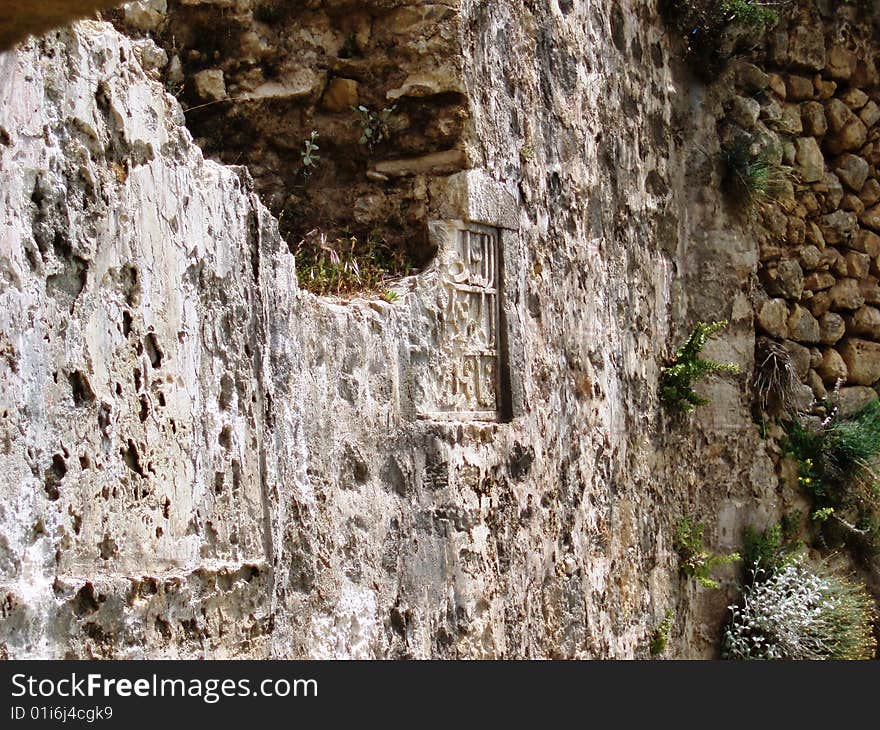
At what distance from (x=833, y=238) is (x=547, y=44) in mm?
3148

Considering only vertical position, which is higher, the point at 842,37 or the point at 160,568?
the point at 842,37

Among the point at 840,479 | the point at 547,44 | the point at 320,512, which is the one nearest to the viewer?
the point at 320,512

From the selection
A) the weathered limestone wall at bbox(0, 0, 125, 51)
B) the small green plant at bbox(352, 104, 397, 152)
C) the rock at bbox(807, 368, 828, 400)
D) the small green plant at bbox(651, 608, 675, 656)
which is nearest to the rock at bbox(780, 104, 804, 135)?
the rock at bbox(807, 368, 828, 400)

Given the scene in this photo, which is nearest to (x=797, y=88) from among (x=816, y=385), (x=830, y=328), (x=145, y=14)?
(x=830, y=328)

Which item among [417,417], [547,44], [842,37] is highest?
[842,37]

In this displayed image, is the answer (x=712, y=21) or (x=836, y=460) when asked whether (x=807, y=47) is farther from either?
(x=836, y=460)

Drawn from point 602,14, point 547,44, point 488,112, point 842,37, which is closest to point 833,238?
point 842,37

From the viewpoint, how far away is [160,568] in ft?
11.4

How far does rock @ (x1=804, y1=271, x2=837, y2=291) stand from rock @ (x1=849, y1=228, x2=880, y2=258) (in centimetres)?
36

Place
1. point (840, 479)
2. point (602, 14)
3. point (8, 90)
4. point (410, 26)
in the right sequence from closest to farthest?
point (8, 90)
point (410, 26)
point (602, 14)
point (840, 479)

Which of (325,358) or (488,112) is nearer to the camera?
(325,358)

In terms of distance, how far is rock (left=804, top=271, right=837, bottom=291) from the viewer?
26.8 ft

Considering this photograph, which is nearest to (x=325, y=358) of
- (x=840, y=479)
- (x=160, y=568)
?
(x=160, y=568)

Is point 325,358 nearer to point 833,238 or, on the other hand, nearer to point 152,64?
point 152,64
